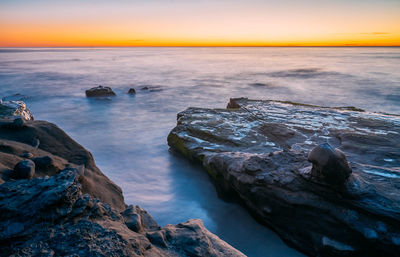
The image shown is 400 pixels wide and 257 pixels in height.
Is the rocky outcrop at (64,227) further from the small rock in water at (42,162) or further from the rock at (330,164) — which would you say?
the rock at (330,164)

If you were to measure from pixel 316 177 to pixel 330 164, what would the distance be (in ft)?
1.10

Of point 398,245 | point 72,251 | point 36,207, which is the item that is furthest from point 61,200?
point 398,245

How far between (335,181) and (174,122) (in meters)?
7.33

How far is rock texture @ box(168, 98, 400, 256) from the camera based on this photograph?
297 centimetres

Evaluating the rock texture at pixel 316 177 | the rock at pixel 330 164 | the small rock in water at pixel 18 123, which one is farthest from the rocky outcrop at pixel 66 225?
the rock at pixel 330 164

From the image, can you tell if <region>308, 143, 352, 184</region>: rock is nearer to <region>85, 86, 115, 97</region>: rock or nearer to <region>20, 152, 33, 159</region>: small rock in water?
<region>20, 152, 33, 159</region>: small rock in water

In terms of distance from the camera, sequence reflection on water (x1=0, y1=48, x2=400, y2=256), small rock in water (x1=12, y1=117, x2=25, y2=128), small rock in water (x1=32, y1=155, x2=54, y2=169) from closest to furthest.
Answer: small rock in water (x1=32, y1=155, x2=54, y2=169)
small rock in water (x1=12, y1=117, x2=25, y2=128)
reflection on water (x1=0, y1=48, x2=400, y2=256)

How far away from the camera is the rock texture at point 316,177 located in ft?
9.74

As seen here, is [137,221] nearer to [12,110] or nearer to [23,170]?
[23,170]

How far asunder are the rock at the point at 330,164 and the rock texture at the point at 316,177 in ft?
0.04

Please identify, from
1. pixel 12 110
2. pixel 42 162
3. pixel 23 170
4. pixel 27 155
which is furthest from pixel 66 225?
pixel 12 110

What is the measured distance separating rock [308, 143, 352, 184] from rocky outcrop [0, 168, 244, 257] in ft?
5.37

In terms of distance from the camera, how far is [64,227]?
2.02 metres

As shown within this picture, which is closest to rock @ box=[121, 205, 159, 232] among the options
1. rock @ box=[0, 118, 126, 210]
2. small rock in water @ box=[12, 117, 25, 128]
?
rock @ box=[0, 118, 126, 210]
